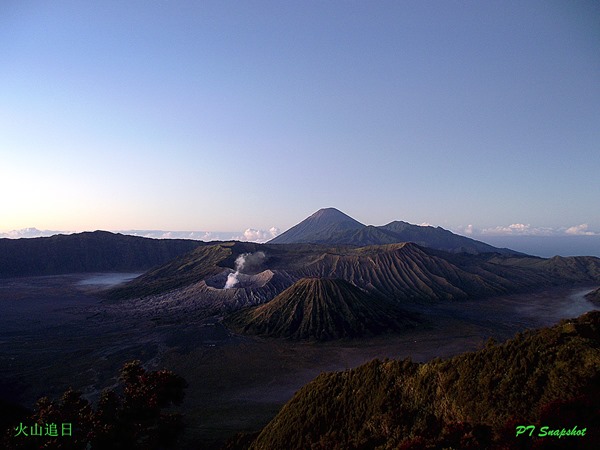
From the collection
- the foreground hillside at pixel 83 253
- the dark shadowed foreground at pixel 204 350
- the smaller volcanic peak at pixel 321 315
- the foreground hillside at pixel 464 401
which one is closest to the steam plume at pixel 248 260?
the dark shadowed foreground at pixel 204 350

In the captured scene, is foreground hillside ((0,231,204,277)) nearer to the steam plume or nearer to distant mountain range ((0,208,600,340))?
distant mountain range ((0,208,600,340))

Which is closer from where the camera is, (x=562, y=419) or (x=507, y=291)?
(x=562, y=419)

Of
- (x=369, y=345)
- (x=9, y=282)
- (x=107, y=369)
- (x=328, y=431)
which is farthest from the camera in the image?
(x=9, y=282)

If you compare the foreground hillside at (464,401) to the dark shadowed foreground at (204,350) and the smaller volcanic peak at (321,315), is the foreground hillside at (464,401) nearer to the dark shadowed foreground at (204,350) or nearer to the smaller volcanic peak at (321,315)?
the dark shadowed foreground at (204,350)

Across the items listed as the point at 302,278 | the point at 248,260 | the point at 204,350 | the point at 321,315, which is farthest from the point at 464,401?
the point at 248,260

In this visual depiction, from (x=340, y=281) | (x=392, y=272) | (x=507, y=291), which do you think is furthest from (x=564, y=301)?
(x=340, y=281)

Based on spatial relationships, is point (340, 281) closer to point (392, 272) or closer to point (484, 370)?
point (392, 272)
